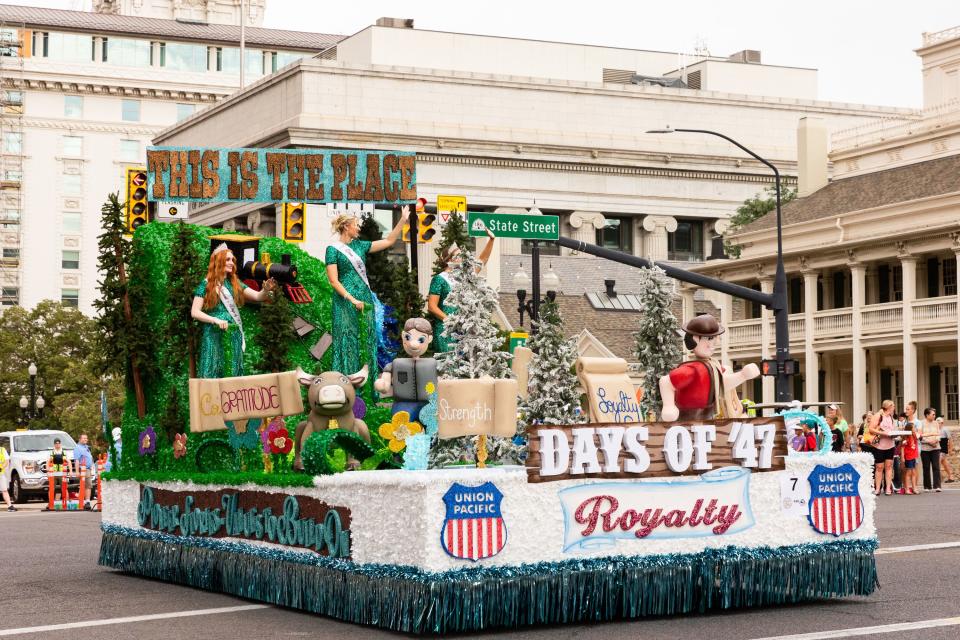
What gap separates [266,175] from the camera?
18641 millimetres

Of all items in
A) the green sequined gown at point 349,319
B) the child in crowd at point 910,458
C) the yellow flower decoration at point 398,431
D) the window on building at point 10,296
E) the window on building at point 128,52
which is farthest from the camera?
the window on building at point 128,52

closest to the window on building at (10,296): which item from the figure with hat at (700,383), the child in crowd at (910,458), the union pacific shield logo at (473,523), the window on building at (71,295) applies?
the window on building at (71,295)

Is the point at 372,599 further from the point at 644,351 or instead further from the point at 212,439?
the point at 644,351

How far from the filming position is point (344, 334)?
56.9 ft

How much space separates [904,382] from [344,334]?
40.4m

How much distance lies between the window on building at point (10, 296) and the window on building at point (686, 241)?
1897 inches

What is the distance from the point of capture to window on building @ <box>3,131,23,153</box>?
119 metres

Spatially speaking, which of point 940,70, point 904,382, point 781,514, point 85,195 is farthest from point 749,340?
point 85,195

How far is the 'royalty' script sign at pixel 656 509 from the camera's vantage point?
12688mm

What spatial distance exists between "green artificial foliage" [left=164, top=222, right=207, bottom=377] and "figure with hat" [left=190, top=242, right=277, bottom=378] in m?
0.19

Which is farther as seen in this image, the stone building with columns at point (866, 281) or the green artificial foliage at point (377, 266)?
the stone building with columns at point (866, 281)

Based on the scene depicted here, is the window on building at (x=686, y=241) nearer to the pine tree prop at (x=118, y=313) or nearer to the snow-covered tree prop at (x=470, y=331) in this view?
the pine tree prop at (x=118, y=313)

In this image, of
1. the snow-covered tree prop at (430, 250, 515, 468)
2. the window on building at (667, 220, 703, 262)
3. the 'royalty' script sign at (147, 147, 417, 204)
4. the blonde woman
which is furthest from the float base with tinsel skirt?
the window on building at (667, 220, 703, 262)

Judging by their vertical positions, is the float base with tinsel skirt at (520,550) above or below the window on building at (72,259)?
below
